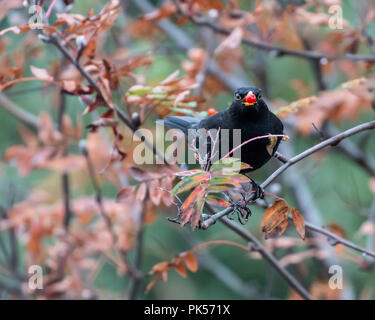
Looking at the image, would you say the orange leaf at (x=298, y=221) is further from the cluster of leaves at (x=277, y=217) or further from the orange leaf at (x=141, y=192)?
the orange leaf at (x=141, y=192)

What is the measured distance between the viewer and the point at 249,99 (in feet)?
7.81

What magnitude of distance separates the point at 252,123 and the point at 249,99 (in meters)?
0.14

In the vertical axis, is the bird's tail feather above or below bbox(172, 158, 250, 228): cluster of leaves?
above

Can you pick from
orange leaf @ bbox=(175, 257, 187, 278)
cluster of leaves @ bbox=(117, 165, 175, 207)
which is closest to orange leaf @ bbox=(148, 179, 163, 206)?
cluster of leaves @ bbox=(117, 165, 175, 207)

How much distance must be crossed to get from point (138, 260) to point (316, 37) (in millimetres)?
2444

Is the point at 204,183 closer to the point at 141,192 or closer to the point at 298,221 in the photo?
the point at 298,221

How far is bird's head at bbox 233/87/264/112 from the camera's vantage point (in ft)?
7.82

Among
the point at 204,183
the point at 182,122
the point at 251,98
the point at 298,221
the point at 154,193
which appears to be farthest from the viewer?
the point at 182,122

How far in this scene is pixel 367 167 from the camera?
3738mm

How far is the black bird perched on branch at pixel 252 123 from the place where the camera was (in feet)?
7.70

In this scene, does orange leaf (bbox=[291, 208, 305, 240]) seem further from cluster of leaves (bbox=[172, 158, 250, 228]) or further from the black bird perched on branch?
the black bird perched on branch

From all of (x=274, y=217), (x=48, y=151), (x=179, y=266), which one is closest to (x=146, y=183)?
(x=179, y=266)
